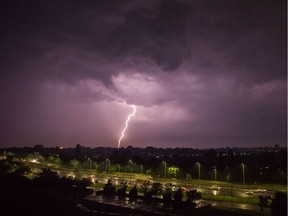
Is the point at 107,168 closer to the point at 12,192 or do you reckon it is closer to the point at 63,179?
the point at 63,179

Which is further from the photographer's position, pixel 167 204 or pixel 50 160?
pixel 50 160

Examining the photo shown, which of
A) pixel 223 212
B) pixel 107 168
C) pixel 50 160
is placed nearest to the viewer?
pixel 223 212

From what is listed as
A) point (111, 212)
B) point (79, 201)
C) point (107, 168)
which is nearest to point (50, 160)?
point (107, 168)

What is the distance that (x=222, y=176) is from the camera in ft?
231

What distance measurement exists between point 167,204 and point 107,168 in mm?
60190

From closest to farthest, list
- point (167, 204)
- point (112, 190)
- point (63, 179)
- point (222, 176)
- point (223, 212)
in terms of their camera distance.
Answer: point (223, 212)
point (167, 204)
point (112, 190)
point (63, 179)
point (222, 176)

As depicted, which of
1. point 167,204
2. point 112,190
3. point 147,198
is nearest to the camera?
point 167,204

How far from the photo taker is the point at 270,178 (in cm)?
6531

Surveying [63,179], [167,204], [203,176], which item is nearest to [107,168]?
[203,176]

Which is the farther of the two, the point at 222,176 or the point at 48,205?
the point at 222,176

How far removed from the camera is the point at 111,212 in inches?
1242

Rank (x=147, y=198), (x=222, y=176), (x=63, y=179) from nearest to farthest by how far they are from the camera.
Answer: (x=147, y=198), (x=63, y=179), (x=222, y=176)

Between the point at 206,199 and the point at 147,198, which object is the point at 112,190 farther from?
the point at 206,199

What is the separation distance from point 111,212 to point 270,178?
44815 millimetres
